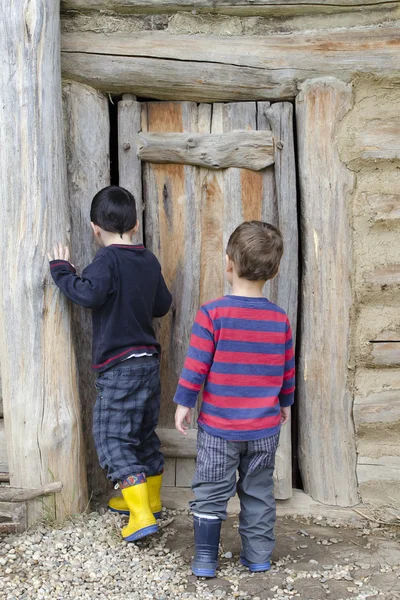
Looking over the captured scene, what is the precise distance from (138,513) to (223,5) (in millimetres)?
2463

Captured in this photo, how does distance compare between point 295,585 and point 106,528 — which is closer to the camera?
point 295,585

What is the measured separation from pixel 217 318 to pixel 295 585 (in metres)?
1.18

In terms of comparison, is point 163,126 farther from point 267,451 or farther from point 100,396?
point 267,451

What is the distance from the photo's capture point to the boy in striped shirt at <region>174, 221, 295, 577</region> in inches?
118

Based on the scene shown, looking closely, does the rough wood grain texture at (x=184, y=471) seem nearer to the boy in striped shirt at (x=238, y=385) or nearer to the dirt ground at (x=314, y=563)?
the dirt ground at (x=314, y=563)

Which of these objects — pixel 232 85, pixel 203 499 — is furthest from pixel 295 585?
pixel 232 85

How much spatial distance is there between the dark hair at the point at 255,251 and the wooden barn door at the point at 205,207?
68cm

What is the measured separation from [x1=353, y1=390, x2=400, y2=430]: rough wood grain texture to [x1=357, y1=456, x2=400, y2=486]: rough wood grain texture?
196mm

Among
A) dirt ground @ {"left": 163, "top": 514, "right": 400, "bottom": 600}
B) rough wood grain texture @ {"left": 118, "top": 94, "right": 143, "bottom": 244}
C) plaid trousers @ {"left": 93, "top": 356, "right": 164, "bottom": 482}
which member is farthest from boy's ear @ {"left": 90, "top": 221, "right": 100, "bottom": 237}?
dirt ground @ {"left": 163, "top": 514, "right": 400, "bottom": 600}

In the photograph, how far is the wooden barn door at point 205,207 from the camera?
368cm

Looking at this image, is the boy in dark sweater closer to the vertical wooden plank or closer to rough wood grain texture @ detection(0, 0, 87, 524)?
rough wood grain texture @ detection(0, 0, 87, 524)

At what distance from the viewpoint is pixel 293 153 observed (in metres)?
3.68

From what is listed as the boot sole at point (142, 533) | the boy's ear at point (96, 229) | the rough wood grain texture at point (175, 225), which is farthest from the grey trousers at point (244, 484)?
the boy's ear at point (96, 229)

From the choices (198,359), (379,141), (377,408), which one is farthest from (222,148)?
(377,408)
